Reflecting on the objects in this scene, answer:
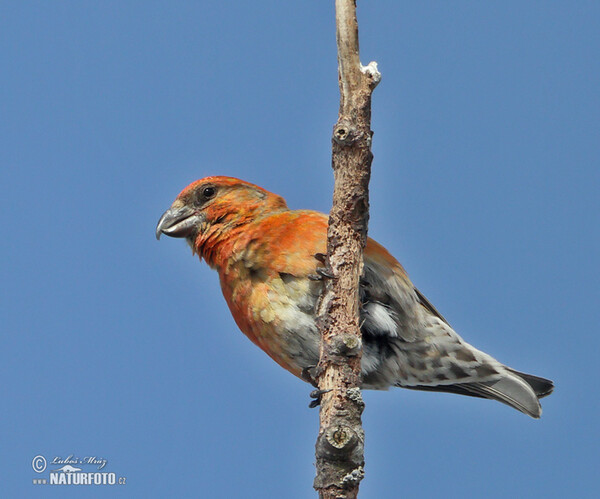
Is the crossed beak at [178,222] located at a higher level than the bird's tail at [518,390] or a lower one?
higher

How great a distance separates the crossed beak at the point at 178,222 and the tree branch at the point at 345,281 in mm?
2100

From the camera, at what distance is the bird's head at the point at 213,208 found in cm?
714

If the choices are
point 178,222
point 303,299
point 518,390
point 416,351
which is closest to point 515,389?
point 518,390

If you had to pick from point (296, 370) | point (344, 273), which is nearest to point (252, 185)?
point (296, 370)

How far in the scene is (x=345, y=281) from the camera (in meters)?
5.41

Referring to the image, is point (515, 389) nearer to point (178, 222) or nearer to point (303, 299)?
point (303, 299)

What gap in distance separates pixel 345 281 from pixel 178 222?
7.80 ft

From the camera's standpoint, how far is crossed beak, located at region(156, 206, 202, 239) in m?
7.25

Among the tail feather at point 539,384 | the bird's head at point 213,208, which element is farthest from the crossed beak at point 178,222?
the tail feather at point 539,384

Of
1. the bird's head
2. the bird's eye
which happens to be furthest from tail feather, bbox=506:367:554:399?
the bird's eye

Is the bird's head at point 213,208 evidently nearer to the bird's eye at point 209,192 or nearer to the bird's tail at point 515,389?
the bird's eye at point 209,192

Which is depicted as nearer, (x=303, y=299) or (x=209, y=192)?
(x=303, y=299)

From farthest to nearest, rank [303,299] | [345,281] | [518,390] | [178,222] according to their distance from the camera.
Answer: [518,390]
[178,222]
[303,299]
[345,281]

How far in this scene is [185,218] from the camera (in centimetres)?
730
